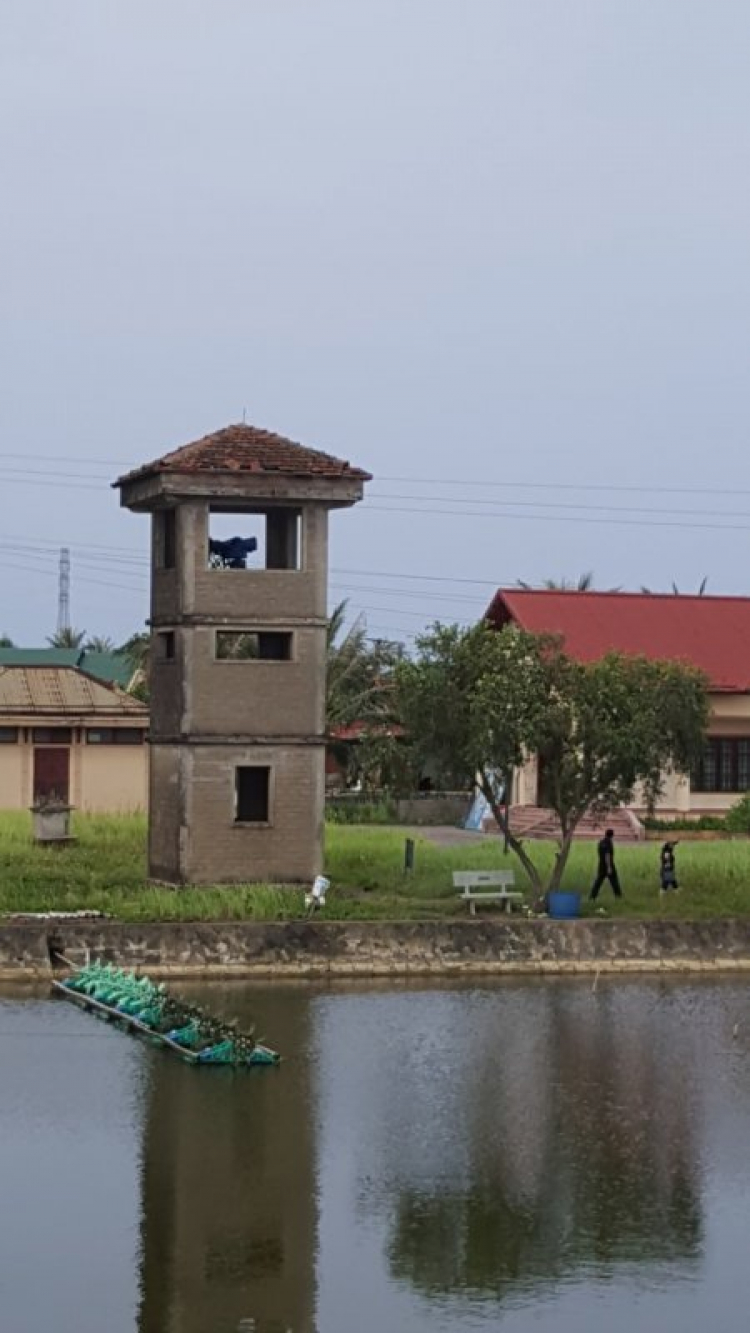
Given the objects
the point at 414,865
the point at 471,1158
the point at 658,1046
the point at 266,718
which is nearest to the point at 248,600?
the point at 266,718

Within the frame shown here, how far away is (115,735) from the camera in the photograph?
60188 millimetres

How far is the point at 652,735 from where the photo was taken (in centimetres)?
4197

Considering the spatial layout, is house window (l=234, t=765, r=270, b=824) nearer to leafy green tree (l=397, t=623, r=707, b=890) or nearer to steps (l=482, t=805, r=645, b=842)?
leafy green tree (l=397, t=623, r=707, b=890)

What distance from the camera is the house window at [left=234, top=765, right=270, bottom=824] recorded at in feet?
146

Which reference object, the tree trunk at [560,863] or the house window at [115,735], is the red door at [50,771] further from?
the tree trunk at [560,863]

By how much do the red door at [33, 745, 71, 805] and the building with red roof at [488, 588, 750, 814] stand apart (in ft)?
40.6

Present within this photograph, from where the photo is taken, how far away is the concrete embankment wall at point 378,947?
3894 centimetres

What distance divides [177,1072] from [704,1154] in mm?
7873

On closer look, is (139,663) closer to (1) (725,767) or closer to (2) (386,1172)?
(1) (725,767)

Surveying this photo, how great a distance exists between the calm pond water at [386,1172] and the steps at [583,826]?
63.3ft

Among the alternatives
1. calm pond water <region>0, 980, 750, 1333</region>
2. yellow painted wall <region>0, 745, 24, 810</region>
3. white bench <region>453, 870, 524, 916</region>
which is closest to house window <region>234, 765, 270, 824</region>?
white bench <region>453, 870, 524, 916</region>

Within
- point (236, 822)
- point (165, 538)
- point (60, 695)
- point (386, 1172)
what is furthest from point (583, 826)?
point (386, 1172)

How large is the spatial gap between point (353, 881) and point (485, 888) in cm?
283

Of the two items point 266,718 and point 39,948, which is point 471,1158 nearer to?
point 39,948
